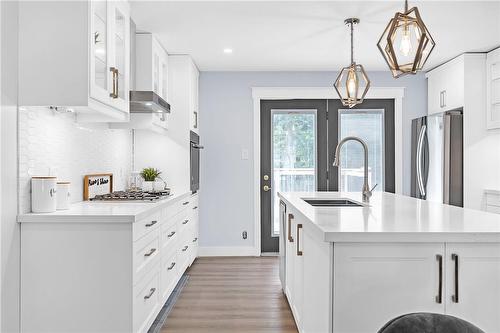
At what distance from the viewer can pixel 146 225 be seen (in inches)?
101

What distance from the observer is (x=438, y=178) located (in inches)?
183

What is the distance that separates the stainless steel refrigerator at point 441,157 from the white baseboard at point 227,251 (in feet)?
7.20

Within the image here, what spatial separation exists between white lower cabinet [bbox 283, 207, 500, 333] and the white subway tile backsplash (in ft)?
5.90

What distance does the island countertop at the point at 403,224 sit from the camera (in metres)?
1.64

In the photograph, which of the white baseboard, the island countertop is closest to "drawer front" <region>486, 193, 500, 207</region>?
the island countertop

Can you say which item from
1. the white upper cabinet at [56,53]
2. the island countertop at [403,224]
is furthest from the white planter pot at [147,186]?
the island countertop at [403,224]

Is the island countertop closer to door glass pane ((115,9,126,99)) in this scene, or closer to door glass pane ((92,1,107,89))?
door glass pane ((92,1,107,89))

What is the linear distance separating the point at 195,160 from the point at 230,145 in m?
0.66

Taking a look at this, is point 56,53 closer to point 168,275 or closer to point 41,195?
point 41,195

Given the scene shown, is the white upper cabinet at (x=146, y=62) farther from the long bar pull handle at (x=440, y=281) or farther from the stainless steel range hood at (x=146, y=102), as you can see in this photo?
the long bar pull handle at (x=440, y=281)

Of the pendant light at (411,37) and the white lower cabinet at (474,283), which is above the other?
the pendant light at (411,37)

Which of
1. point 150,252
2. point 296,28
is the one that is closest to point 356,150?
point 296,28

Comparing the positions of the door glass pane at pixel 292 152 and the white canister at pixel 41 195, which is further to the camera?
the door glass pane at pixel 292 152

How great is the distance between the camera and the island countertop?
1644mm
